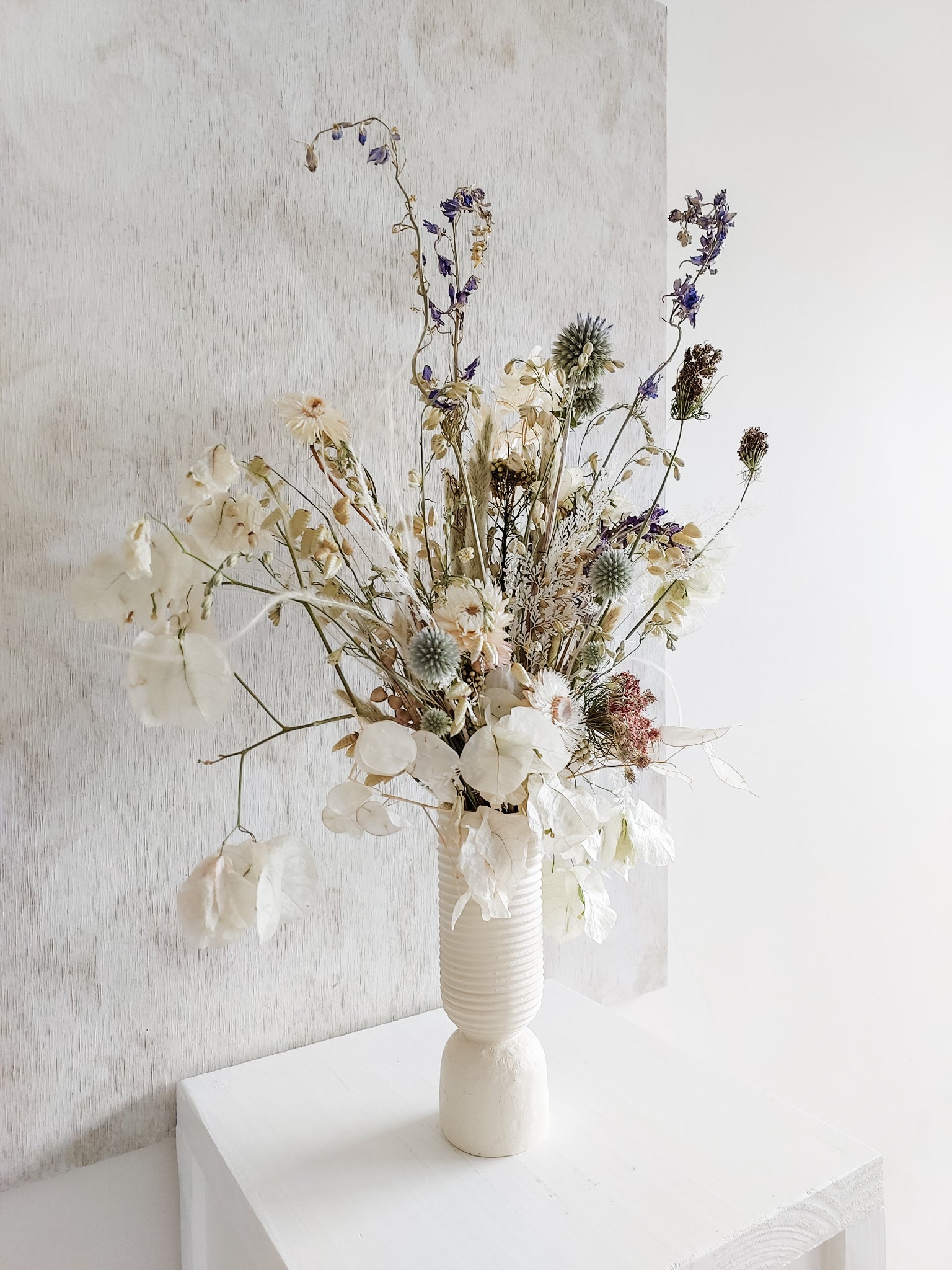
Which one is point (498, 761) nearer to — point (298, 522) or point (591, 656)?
point (591, 656)

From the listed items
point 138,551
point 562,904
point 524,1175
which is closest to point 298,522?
point 138,551

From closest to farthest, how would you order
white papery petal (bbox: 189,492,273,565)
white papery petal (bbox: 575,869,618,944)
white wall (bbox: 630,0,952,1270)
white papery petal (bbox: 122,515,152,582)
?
white papery petal (bbox: 122,515,152,582), white papery petal (bbox: 189,492,273,565), white papery petal (bbox: 575,869,618,944), white wall (bbox: 630,0,952,1270)

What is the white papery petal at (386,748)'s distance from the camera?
617 mm

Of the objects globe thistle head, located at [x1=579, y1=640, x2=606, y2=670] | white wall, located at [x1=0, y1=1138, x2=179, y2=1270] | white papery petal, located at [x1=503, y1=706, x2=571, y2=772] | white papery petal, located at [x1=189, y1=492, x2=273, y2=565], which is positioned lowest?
white wall, located at [x1=0, y1=1138, x2=179, y2=1270]

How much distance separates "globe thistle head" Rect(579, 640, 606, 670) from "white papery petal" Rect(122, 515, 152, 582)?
0.32 metres

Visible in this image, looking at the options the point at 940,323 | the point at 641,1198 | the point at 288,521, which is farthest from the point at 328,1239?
the point at 940,323

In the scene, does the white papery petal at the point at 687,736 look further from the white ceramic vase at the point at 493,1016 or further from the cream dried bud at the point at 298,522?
the cream dried bud at the point at 298,522

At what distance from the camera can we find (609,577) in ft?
2.15

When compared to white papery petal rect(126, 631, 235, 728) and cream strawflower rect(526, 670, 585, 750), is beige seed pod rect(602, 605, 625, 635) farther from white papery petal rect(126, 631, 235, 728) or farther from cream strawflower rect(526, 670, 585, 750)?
white papery petal rect(126, 631, 235, 728)

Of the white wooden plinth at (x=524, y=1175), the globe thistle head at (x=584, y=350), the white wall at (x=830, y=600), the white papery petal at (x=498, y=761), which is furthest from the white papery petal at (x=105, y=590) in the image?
the white wall at (x=830, y=600)

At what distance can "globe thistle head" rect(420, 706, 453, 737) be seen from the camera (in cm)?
65

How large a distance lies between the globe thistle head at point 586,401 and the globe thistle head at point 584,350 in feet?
0.04

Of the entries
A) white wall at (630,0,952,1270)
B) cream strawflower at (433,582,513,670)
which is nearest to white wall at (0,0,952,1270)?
white wall at (630,0,952,1270)

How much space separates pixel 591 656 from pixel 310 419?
0.28 metres
